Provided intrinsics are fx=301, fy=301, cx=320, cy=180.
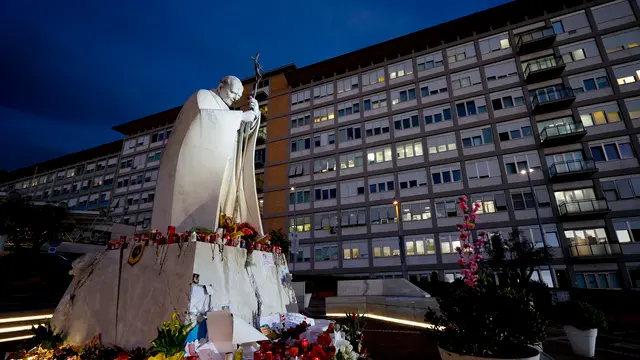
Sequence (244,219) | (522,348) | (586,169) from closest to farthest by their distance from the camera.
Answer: (522,348) → (244,219) → (586,169)

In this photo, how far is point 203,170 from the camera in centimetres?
957

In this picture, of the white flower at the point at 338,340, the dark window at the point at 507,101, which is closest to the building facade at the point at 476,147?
the dark window at the point at 507,101

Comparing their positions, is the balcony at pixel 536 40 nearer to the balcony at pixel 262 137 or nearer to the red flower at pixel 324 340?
the balcony at pixel 262 137

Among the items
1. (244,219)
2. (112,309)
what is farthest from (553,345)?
(112,309)

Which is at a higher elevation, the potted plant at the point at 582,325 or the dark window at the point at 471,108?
the dark window at the point at 471,108

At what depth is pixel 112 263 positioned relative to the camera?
8305mm

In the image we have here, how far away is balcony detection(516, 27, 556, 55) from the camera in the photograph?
1209 inches

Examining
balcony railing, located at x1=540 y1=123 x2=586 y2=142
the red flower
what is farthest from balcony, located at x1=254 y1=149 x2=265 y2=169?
the red flower

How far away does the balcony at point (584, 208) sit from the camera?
2555 centimetres

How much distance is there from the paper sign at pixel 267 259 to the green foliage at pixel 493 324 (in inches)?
236

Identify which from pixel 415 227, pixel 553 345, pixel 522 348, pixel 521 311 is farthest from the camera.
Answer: pixel 415 227

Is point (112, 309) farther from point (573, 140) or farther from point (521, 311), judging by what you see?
point (573, 140)

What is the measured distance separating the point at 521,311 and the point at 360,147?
1298 inches

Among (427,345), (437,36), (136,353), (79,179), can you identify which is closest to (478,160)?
(437,36)
